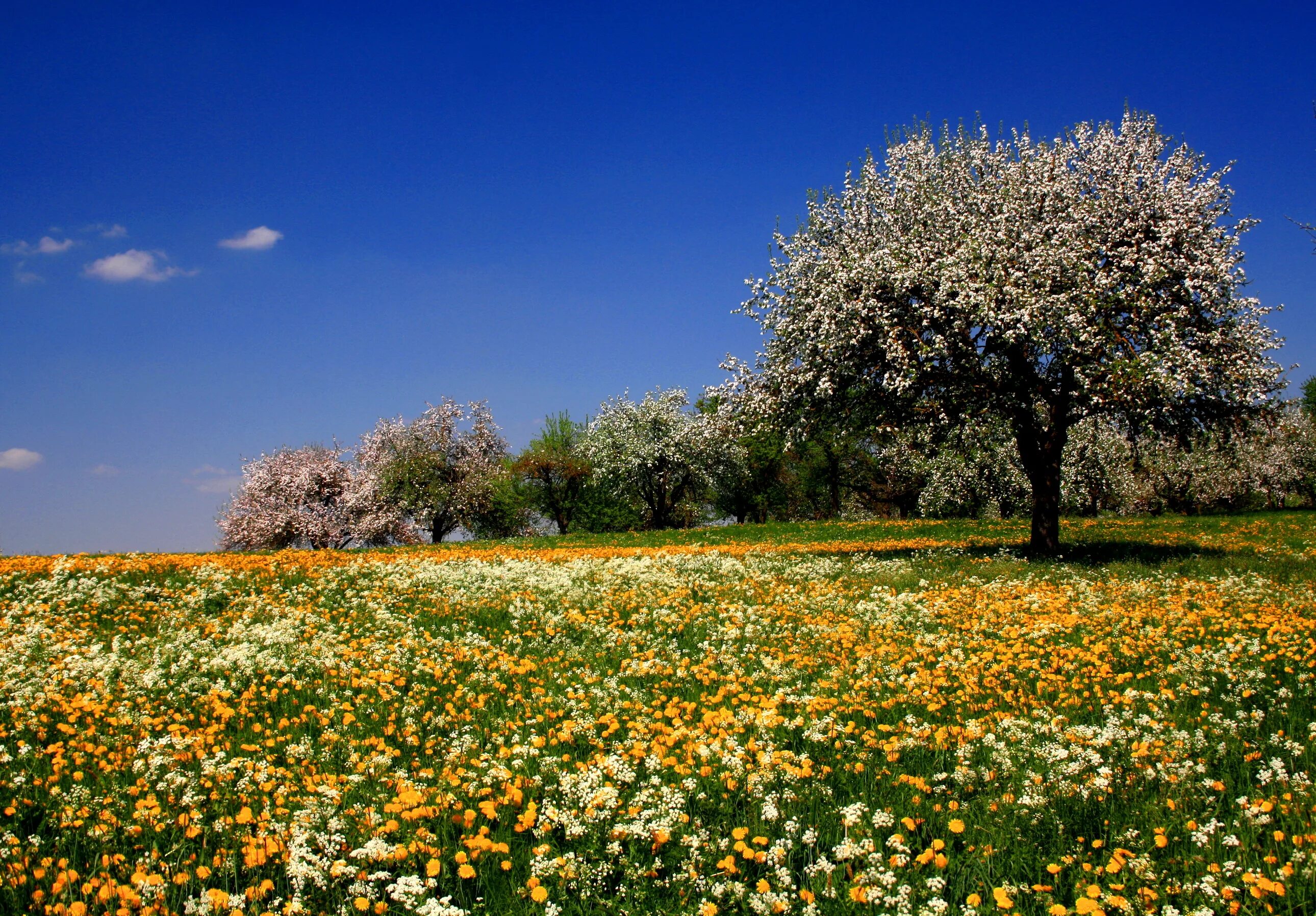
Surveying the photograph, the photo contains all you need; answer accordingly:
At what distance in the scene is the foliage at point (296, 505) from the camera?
190 feet

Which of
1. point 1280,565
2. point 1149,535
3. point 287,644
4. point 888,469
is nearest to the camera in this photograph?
point 287,644

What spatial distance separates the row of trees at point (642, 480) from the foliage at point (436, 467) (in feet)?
0.35

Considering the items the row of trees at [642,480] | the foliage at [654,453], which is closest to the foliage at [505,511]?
the row of trees at [642,480]

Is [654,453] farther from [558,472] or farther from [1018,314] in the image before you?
[1018,314]

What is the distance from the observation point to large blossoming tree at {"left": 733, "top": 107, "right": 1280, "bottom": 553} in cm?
1812

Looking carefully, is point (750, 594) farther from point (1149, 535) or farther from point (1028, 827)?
point (1149, 535)

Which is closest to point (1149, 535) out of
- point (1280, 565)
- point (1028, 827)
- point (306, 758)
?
point (1280, 565)

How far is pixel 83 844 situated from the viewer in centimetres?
490

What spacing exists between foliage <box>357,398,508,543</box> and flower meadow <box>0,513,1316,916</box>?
132 ft

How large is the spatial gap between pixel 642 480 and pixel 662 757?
47986 mm

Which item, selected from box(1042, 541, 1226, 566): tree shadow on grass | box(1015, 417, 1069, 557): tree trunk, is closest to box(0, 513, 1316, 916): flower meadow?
box(1042, 541, 1226, 566): tree shadow on grass

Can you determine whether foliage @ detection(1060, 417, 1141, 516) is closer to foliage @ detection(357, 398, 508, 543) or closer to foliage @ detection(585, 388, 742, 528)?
foliage @ detection(585, 388, 742, 528)

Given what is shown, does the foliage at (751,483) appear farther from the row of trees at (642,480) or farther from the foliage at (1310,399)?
the foliage at (1310,399)

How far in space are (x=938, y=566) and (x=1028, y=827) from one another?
13.2 m
